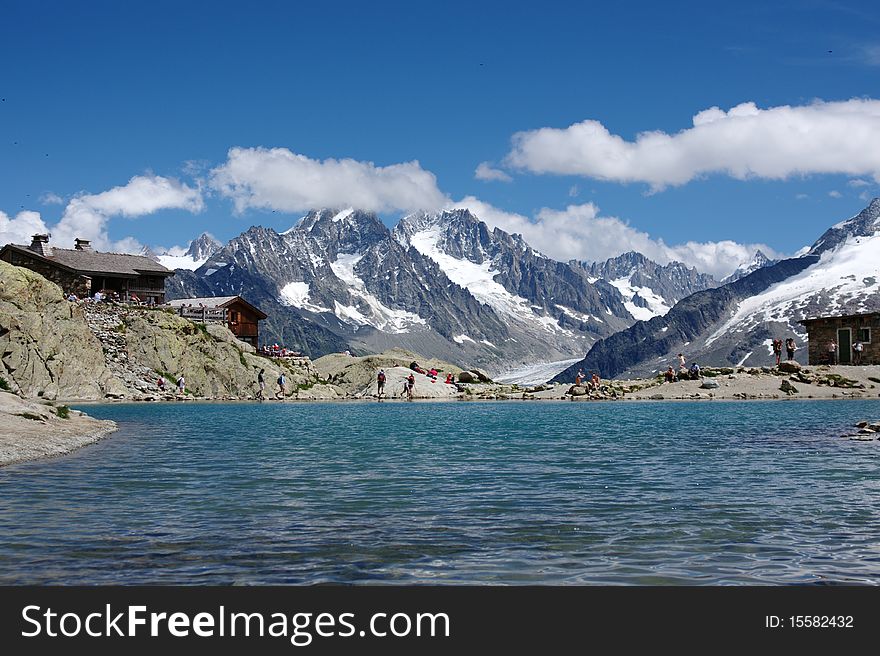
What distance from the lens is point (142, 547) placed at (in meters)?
15.2

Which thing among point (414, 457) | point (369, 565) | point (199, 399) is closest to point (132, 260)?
point (199, 399)

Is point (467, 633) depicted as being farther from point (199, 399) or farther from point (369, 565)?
point (199, 399)

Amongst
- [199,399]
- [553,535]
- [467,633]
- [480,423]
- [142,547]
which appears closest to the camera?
[467,633]

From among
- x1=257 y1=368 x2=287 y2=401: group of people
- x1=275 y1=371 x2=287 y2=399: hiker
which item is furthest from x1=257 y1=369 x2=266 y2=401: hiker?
x1=275 y1=371 x2=287 y2=399: hiker

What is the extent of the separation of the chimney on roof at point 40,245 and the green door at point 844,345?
98475mm

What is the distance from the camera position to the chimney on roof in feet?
358

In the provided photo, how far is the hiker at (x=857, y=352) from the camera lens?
3748 inches

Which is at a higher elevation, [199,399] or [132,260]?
[132,260]

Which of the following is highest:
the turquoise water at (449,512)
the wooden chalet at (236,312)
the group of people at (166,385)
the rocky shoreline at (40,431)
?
the wooden chalet at (236,312)

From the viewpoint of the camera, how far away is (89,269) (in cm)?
11044

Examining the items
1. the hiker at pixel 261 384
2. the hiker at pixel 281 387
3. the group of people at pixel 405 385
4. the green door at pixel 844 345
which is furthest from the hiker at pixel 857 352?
the hiker at pixel 261 384

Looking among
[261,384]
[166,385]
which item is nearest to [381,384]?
[261,384]

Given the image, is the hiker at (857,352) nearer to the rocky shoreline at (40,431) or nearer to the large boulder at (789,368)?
the large boulder at (789,368)

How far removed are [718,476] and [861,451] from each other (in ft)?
30.2
